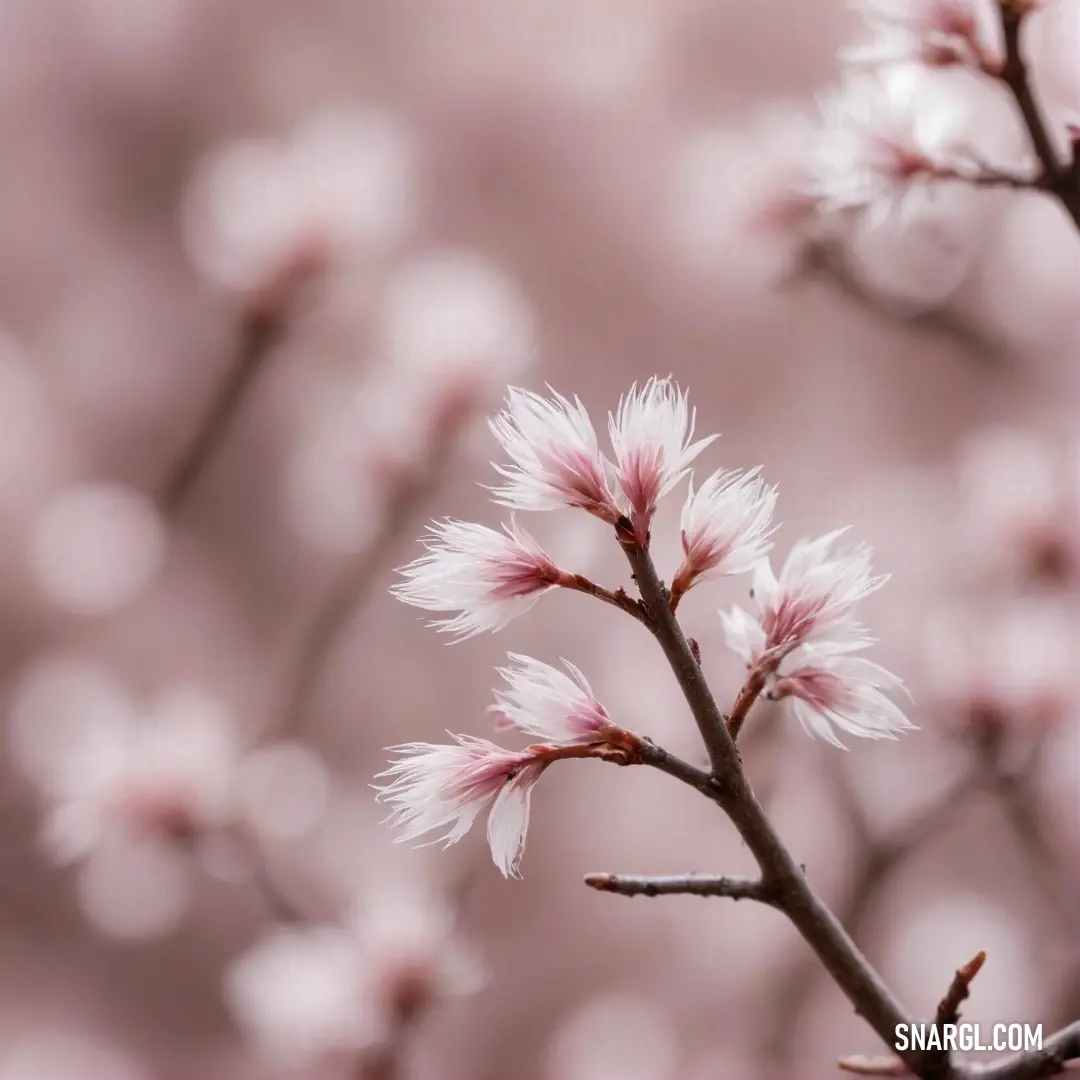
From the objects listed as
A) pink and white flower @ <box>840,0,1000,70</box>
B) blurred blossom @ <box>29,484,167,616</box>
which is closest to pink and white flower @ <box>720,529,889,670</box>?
pink and white flower @ <box>840,0,1000,70</box>

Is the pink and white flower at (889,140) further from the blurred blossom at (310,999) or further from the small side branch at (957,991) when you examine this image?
the blurred blossom at (310,999)

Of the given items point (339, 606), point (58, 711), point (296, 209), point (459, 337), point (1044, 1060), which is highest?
point (296, 209)

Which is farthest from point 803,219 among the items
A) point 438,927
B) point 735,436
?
point 438,927

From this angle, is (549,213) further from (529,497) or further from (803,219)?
(529,497)

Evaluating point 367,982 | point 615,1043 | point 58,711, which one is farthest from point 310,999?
point 58,711

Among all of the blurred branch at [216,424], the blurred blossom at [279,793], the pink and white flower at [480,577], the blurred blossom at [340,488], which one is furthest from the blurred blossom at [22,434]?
the pink and white flower at [480,577]

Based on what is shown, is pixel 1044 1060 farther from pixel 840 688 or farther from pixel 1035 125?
pixel 1035 125
